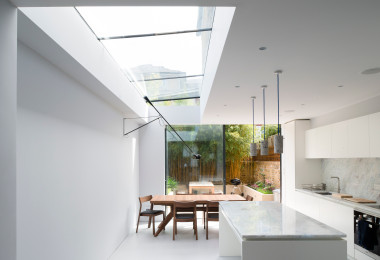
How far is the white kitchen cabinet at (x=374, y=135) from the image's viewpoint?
4.17 m

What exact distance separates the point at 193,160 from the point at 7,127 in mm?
6972

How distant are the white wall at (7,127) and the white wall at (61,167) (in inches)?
26.2

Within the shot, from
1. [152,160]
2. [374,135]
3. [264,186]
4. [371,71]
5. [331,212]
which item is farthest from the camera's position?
[264,186]

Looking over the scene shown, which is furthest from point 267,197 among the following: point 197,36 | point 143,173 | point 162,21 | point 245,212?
point 162,21

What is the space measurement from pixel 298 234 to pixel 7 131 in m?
2.45

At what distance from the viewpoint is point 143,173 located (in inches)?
319

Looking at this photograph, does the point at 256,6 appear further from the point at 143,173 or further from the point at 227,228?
the point at 143,173

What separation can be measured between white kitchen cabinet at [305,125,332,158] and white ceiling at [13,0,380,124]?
1118 millimetres

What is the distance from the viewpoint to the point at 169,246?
5641 millimetres

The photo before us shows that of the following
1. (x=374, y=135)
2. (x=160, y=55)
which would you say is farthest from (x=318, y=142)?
(x=160, y=55)

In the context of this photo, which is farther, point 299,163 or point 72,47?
point 299,163

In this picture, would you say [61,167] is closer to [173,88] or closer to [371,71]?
[371,71]

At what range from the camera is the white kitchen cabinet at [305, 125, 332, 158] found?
573cm

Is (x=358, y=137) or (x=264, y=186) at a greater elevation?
(x=358, y=137)
